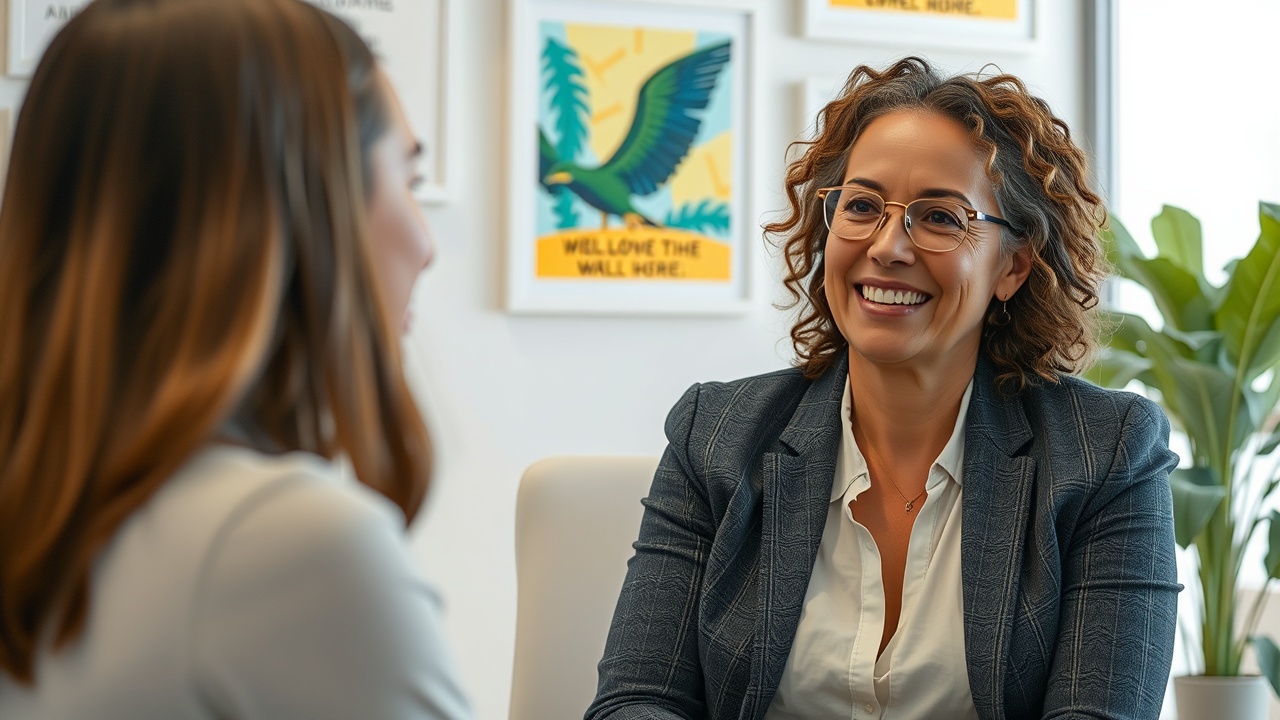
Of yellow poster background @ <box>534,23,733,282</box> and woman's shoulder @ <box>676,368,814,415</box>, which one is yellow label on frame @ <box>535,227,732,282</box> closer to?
yellow poster background @ <box>534,23,733,282</box>

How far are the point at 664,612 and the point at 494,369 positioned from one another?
4.12ft

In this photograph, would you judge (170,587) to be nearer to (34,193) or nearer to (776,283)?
(34,193)

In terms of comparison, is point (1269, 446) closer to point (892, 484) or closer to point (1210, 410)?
point (1210, 410)

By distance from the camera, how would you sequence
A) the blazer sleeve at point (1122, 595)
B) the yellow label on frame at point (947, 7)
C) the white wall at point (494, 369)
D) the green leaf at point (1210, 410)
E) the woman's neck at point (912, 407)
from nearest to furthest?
the blazer sleeve at point (1122, 595)
the woman's neck at point (912, 407)
the green leaf at point (1210, 410)
the white wall at point (494, 369)
the yellow label on frame at point (947, 7)

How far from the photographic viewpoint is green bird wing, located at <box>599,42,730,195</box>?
2.75 meters

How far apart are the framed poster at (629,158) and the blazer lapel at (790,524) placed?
1.12 meters

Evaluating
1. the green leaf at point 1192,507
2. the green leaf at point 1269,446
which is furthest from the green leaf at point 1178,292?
the green leaf at point 1192,507

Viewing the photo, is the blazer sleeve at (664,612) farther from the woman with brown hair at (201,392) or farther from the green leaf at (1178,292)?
the green leaf at (1178,292)

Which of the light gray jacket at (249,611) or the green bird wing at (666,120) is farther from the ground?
the green bird wing at (666,120)

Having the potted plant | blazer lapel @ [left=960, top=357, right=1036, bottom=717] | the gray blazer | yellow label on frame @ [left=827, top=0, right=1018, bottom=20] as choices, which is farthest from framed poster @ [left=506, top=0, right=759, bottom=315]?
blazer lapel @ [left=960, top=357, right=1036, bottom=717]

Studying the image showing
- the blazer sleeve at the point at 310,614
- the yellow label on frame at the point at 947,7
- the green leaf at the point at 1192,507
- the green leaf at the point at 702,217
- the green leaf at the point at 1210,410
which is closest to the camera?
the blazer sleeve at the point at 310,614

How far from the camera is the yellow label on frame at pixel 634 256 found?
2705mm

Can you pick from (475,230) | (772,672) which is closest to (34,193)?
(772,672)

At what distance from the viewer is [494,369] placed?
269 cm
